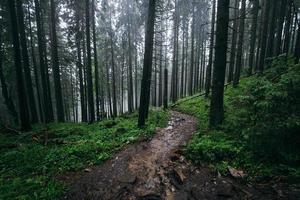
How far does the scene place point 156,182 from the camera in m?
5.00

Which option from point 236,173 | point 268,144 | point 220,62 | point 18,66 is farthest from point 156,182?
point 18,66

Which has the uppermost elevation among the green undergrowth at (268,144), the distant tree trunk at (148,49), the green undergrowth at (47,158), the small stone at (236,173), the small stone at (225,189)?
the distant tree trunk at (148,49)

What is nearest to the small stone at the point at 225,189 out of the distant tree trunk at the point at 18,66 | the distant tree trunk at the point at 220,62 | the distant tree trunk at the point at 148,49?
the distant tree trunk at the point at 220,62

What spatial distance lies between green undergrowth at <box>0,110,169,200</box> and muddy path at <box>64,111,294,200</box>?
0.63m

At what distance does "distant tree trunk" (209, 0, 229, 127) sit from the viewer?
24.6ft

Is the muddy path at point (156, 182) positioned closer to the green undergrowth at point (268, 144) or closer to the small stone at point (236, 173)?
the small stone at point (236, 173)

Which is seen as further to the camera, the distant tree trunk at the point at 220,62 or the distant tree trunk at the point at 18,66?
the distant tree trunk at the point at 18,66

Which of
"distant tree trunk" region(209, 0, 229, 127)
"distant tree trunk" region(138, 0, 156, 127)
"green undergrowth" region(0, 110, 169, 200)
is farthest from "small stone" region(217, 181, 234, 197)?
"distant tree trunk" region(138, 0, 156, 127)

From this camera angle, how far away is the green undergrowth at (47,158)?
16.4 ft

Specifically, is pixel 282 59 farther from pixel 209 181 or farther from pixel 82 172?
pixel 82 172

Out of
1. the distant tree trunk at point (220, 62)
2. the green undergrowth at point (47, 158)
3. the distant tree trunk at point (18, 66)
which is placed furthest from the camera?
the distant tree trunk at point (18, 66)

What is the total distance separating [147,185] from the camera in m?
4.89

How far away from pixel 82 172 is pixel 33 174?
1.53 meters

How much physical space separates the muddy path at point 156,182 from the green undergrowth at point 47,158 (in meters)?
0.63
